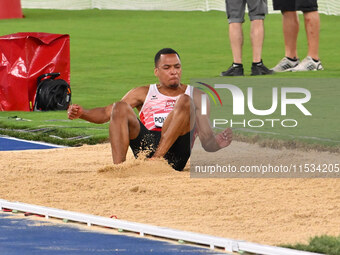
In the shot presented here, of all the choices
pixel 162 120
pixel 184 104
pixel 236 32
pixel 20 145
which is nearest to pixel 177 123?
pixel 184 104

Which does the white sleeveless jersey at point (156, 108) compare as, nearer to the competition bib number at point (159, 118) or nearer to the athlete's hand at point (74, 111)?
the competition bib number at point (159, 118)

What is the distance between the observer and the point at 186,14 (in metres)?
29.1

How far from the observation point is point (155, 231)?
582 cm

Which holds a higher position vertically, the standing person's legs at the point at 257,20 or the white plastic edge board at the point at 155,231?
the standing person's legs at the point at 257,20

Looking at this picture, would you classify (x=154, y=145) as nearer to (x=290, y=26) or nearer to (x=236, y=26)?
(x=236, y=26)

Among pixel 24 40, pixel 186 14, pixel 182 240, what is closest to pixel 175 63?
pixel 182 240

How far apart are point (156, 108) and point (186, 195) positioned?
3.93 ft

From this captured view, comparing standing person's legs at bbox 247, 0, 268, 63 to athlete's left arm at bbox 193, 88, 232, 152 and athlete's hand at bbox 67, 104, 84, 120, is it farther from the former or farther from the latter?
athlete's hand at bbox 67, 104, 84, 120

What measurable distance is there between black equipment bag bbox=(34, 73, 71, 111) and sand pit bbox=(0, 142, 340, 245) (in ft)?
11.3

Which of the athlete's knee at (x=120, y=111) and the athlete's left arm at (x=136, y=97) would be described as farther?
the athlete's left arm at (x=136, y=97)

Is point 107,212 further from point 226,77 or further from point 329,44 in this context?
point 329,44

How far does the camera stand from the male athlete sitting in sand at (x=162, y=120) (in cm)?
788

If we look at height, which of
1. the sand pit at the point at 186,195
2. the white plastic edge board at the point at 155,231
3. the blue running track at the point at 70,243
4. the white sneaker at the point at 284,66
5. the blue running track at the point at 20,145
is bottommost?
the blue running track at the point at 20,145

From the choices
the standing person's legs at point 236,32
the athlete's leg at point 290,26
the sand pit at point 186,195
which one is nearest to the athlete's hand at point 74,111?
the sand pit at point 186,195
